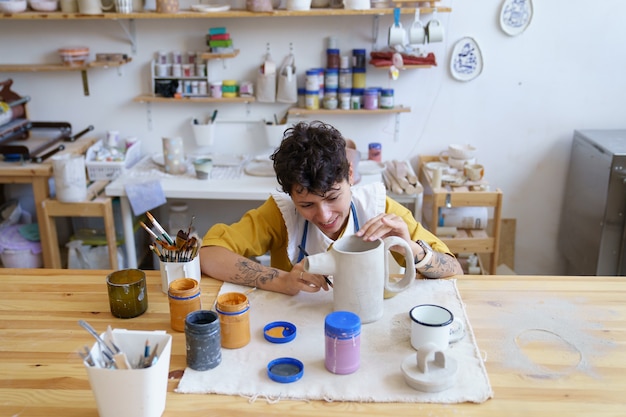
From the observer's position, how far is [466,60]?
317 cm

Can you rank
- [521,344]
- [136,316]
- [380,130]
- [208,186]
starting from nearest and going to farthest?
[521,344]
[136,316]
[208,186]
[380,130]

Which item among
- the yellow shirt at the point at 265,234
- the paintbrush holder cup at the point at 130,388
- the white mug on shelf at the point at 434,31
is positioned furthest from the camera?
the white mug on shelf at the point at 434,31

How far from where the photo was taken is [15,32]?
3.26 meters

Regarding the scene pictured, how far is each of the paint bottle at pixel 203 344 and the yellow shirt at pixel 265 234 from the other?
18.1 inches

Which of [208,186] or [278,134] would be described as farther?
[278,134]

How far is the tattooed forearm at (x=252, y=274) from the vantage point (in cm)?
157

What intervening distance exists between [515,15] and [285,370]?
8.18 ft

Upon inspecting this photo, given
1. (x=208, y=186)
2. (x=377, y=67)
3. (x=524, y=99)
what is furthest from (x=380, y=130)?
(x=208, y=186)

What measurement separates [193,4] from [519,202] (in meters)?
2.02

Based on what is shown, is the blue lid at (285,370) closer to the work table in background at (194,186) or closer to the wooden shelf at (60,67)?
the work table in background at (194,186)

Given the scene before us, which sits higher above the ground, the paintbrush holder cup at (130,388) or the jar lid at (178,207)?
the paintbrush holder cup at (130,388)

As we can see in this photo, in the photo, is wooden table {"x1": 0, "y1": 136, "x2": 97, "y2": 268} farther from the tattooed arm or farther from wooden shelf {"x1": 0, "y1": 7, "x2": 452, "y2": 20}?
the tattooed arm

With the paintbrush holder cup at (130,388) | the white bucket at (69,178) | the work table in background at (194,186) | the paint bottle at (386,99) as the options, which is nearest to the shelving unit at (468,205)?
the work table in background at (194,186)

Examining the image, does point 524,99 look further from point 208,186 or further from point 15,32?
point 15,32
